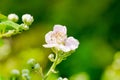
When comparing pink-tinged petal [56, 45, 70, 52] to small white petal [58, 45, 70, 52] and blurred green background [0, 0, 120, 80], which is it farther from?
blurred green background [0, 0, 120, 80]

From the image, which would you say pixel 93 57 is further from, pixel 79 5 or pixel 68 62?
pixel 79 5

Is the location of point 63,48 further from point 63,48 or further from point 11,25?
point 11,25

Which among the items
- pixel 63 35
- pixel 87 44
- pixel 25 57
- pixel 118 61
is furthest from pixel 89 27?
pixel 63 35

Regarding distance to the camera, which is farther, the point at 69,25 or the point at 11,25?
the point at 69,25

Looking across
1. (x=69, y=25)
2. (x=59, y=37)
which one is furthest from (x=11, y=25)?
(x=69, y=25)

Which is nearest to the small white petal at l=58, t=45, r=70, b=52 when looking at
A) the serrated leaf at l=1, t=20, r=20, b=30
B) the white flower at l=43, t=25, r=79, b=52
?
the white flower at l=43, t=25, r=79, b=52

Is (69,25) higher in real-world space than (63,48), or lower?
lower
